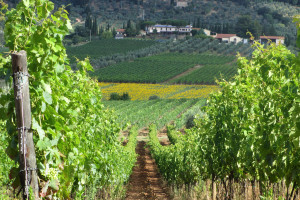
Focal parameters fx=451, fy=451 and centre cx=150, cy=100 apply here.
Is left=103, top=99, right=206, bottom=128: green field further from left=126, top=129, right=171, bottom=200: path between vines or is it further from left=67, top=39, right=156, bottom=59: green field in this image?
left=67, top=39, right=156, bottom=59: green field

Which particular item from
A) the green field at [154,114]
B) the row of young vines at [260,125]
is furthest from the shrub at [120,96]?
the row of young vines at [260,125]

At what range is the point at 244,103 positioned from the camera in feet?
25.1

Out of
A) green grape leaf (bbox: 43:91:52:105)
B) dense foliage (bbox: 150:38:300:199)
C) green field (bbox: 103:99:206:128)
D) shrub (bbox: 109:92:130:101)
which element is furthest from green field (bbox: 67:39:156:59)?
green grape leaf (bbox: 43:91:52:105)

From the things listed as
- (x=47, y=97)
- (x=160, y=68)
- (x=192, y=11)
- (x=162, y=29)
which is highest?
(x=47, y=97)

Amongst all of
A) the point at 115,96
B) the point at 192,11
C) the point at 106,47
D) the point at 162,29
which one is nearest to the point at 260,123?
the point at 115,96

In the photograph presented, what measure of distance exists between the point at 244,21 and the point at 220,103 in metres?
138

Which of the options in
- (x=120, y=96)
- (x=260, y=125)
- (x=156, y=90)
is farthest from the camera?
(x=156, y=90)

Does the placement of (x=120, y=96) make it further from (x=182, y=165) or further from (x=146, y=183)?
(x=182, y=165)

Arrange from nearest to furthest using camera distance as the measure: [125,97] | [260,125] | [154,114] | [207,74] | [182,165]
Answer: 1. [260,125]
2. [182,165]
3. [154,114]
4. [125,97]
5. [207,74]

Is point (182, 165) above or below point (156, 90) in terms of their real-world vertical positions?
above

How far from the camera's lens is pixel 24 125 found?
4348 millimetres

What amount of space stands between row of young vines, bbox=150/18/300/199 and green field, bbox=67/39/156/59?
8605cm

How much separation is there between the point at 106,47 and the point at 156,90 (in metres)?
44.2

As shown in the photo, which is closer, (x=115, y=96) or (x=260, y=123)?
(x=260, y=123)
